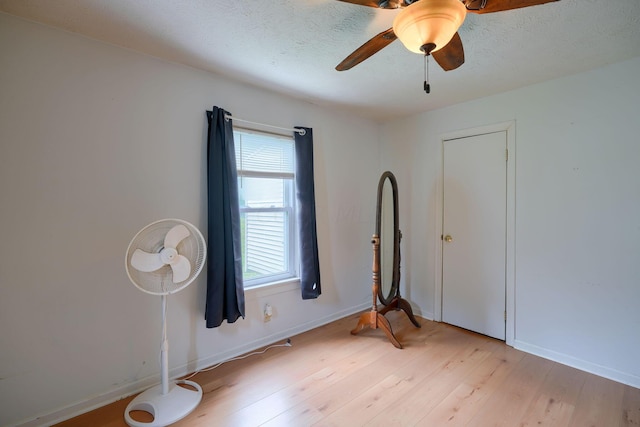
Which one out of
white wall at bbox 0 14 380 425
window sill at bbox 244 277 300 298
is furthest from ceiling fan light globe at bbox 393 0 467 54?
window sill at bbox 244 277 300 298

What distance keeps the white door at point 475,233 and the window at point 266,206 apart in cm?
164

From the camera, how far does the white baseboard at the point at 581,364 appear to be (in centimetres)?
203

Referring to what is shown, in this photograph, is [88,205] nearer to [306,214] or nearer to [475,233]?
[306,214]

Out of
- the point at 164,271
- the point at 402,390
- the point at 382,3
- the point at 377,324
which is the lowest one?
the point at 402,390

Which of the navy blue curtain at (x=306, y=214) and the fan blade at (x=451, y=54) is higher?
the fan blade at (x=451, y=54)

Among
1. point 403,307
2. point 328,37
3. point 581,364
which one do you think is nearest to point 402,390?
point 403,307

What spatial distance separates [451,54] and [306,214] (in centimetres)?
172

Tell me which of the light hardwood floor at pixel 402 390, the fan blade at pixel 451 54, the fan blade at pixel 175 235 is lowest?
the light hardwood floor at pixel 402 390

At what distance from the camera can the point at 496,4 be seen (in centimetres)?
117

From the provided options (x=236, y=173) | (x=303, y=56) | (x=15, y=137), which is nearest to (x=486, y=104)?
(x=303, y=56)

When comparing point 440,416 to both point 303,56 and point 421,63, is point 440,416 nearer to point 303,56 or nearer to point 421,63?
point 421,63

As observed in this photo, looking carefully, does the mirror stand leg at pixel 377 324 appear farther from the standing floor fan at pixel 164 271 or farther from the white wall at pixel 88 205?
the standing floor fan at pixel 164 271

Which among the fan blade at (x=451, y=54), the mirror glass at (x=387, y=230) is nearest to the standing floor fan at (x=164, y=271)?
the fan blade at (x=451, y=54)

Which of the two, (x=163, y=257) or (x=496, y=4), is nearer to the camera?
(x=496, y=4)
